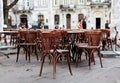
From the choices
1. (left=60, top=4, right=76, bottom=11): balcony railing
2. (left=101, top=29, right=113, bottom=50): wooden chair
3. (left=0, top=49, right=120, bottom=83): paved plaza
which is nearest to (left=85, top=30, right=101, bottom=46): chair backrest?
(left=0, top=49, right=120, bottom=83): paved plaza

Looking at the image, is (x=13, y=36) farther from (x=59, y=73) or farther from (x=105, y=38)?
(x=59, y=73)

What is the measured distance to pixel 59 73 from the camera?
6.59 meters

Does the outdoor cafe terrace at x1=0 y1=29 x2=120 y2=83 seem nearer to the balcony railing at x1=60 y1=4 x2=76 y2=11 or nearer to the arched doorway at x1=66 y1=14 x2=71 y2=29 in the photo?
the arched doorway at x1=66 y1=14 x2=71 y2=29

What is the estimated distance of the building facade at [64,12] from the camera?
44.8 meters

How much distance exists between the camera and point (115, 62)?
8.23 m

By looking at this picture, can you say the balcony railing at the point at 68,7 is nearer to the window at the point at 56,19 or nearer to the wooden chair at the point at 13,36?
the window at the point at 56,19

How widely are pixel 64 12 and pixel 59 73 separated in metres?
40.3

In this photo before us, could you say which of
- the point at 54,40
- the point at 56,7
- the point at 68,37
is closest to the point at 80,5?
the point at 56,7

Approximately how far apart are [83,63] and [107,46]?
12.2 ft

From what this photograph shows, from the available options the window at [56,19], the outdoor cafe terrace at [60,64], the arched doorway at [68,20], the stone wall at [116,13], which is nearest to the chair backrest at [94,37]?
the outdoor cafe terrace at [60,64]

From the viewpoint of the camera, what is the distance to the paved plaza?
19.6 ft

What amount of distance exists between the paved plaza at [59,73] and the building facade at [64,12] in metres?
36.7

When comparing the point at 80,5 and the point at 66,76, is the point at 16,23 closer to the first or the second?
the point at 80,5

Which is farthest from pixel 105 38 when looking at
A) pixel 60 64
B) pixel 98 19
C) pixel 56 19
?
pixel 56 19
